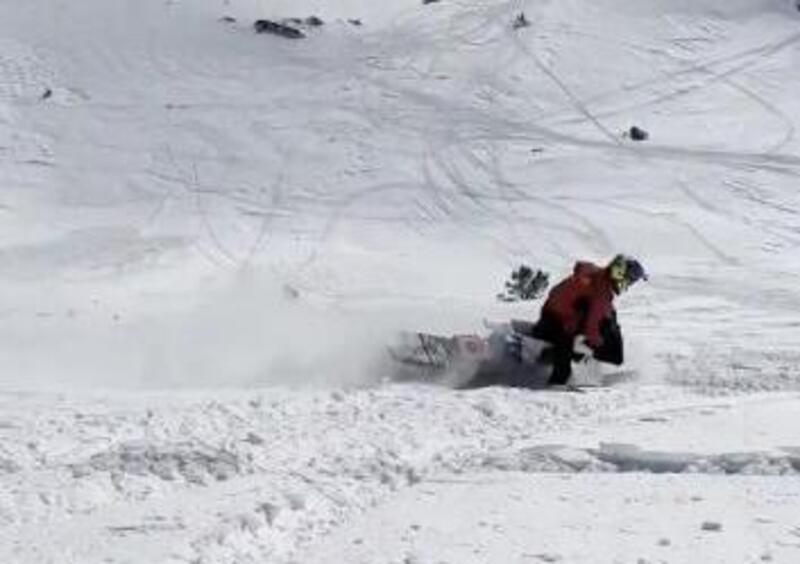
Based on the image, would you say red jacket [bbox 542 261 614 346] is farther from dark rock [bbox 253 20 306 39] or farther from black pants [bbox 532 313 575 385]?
dark rock [bbox 253 20 306 39]

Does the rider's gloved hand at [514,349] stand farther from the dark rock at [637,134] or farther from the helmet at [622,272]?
the dark rock at [637,134]

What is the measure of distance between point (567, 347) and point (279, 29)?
26.6m

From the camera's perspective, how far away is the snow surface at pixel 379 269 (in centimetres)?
Answer: 749

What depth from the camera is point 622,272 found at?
12055 mm

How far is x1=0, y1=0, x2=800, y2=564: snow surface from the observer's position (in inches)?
295

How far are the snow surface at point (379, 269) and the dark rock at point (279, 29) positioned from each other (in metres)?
0.35

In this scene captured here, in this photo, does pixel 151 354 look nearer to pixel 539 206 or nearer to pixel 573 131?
pixel 539 206

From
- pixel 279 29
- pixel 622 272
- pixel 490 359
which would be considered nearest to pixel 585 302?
pixel 622 272

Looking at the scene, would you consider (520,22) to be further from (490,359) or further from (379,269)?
(490,359)

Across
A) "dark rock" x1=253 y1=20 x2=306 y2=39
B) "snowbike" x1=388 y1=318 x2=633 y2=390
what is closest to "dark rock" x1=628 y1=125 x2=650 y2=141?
"dark rock" x1=253 y1=20 x2=306 y2=39

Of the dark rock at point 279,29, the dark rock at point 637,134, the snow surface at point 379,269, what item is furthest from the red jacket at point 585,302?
the dark rock at point 279,29

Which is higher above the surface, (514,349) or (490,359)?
(514,349)

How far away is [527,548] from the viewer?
6895mm

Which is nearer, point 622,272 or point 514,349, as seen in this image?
point 622,272
